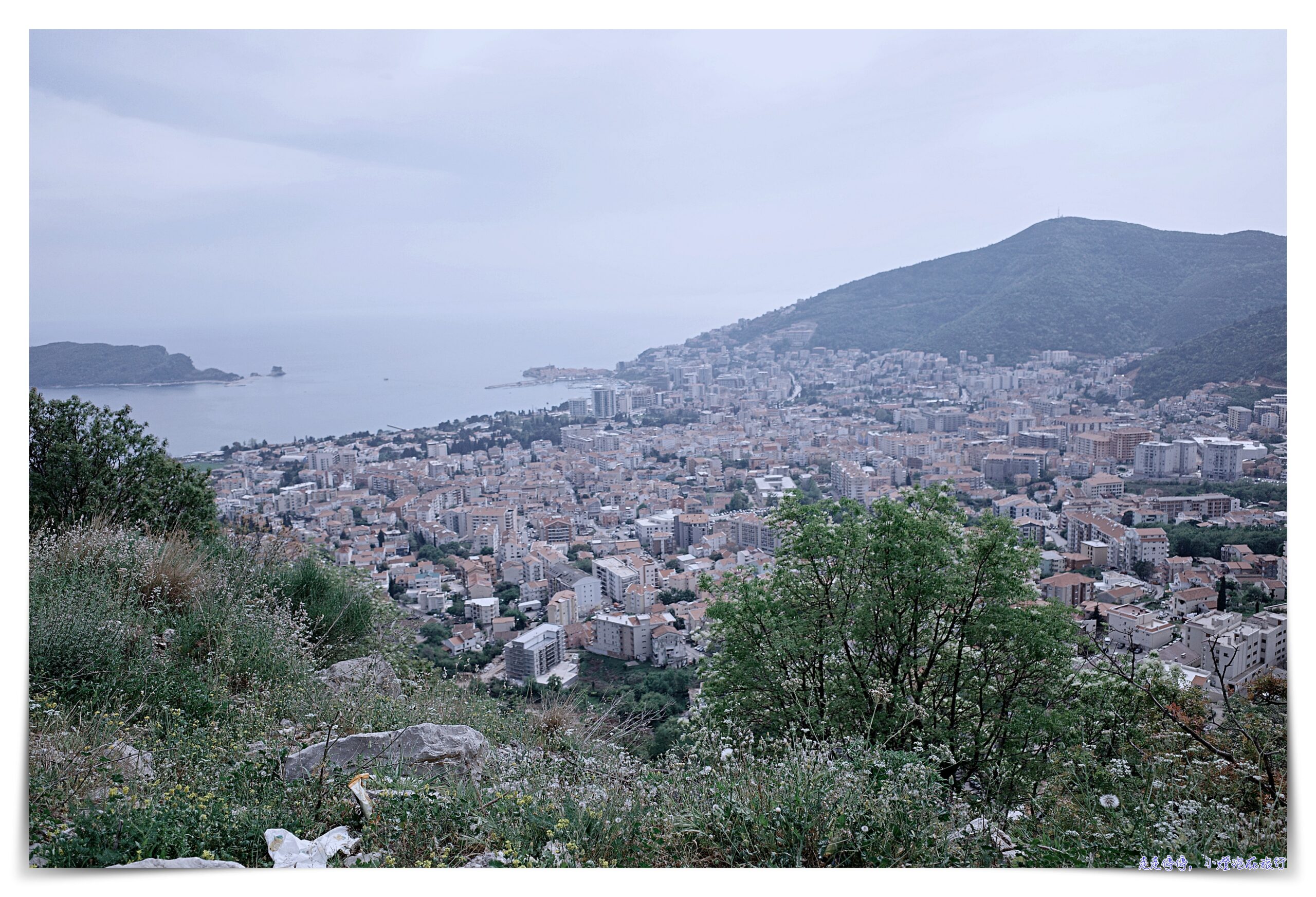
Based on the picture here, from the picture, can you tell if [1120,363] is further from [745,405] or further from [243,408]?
[243,408]

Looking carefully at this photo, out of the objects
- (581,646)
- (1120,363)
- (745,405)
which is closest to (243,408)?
(581,646)

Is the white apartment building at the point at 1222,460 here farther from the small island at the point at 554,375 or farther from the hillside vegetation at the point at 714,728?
the small island at the point at 554,375

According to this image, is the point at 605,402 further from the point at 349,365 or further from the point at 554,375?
the point at 349,365

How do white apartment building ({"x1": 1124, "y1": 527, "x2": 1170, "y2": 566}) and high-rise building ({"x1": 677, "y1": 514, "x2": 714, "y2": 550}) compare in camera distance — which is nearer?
white apartment building ({"x1": 1124, "y1": 527, "x2": 1170, "y2": 566})

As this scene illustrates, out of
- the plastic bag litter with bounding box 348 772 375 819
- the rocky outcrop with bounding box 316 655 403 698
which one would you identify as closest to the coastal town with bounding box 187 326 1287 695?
the rocky outcrop with bounding box 316 655 403 698

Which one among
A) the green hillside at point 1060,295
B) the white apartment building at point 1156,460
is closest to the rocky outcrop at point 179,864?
the green hillside at point 1060,295

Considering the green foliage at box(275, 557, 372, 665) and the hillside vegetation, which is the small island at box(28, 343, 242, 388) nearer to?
the hillside vegetation
